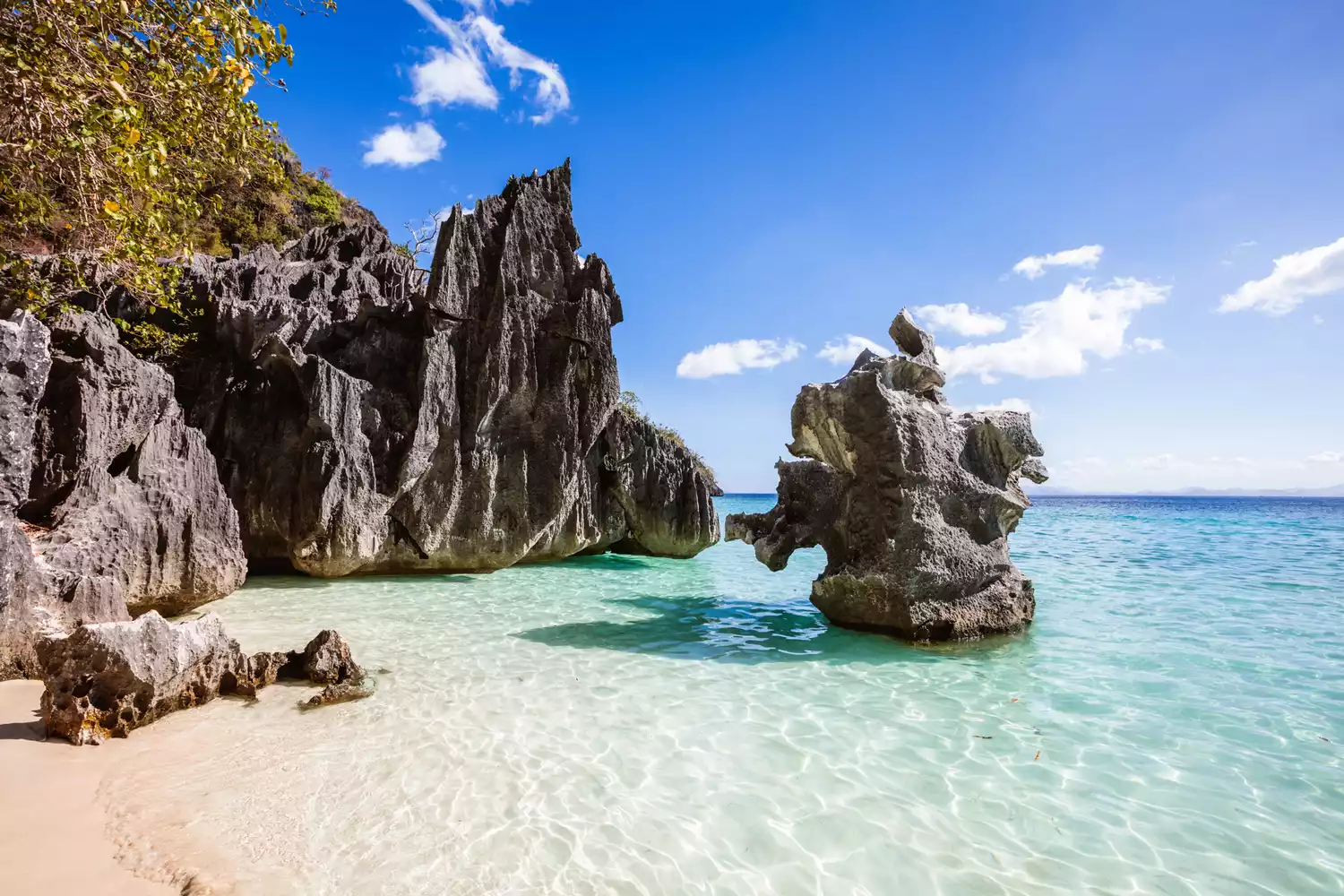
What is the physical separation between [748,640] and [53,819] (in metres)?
6.16

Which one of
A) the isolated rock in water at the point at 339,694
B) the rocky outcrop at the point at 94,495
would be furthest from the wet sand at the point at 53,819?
the rocky outcrop at the point at 94,495

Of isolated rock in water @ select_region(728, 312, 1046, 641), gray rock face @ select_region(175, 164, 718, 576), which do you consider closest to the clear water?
isolated rock in water @ select_region(728, 312, 1046, 641)

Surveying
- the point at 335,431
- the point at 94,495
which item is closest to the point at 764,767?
the point at 94,495

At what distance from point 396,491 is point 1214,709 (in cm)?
1224

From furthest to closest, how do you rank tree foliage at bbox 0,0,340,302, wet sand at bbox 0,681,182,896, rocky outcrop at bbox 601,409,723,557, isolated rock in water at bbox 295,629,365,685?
rocky outcrop at bbox 601,409,723,557 < isolated rock in water at bbox 295,629,365,685 < tree foliage at bbox 0,0,340,302 < wet sand at bbox 0,681,182,896

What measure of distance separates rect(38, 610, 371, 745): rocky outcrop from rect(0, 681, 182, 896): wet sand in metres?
0.19

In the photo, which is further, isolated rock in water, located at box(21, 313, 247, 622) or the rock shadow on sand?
the rock shadow on sand

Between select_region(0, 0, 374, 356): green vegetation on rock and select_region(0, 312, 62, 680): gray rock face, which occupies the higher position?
select_region(0, 0, 374, 356): green vegetation on rock

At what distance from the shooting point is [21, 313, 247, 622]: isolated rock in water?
649 cm

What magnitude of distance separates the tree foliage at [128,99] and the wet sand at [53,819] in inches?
136

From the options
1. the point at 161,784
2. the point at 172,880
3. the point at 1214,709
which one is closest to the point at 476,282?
the point at 161,784

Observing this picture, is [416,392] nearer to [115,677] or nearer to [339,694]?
[339,694]

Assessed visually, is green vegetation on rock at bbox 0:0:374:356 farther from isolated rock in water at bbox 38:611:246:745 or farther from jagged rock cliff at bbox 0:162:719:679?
isolated rock in water at bbox 38:611:246:745

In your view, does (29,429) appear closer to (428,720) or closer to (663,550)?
(428,720)
